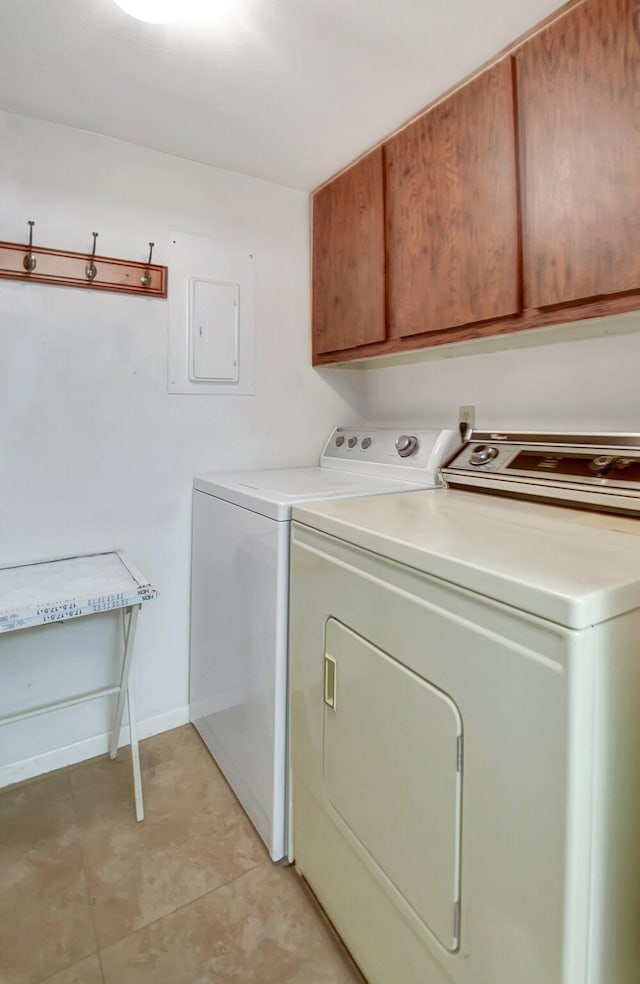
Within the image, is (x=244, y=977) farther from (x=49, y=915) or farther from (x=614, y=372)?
(x=614, y=372)

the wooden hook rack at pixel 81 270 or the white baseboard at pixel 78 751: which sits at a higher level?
the wooden hook rack at pixel 81 270

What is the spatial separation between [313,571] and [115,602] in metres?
0.62

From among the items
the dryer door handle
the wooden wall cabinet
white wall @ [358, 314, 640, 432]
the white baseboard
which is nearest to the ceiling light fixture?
the wooden wall cabinet

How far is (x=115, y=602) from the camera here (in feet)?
4.64

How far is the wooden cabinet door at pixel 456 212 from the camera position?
1.33m

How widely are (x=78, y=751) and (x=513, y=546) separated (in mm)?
1790

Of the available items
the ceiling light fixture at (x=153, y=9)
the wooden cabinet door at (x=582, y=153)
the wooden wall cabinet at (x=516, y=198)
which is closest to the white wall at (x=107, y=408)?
the wooden wall cabinet at (x=516, y=198)

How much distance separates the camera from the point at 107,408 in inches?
71.2

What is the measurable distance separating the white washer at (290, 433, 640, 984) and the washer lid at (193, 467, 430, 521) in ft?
0.38

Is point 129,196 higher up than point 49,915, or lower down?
higher up

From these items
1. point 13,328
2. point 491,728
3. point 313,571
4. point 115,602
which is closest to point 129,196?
point 13,328

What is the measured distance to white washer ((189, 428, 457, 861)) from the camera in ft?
4.48

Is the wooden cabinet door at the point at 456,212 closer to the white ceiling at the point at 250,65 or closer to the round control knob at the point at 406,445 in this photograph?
the white ceiling at the point at 250,65

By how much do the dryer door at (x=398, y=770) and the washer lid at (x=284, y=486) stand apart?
1.27 ft
